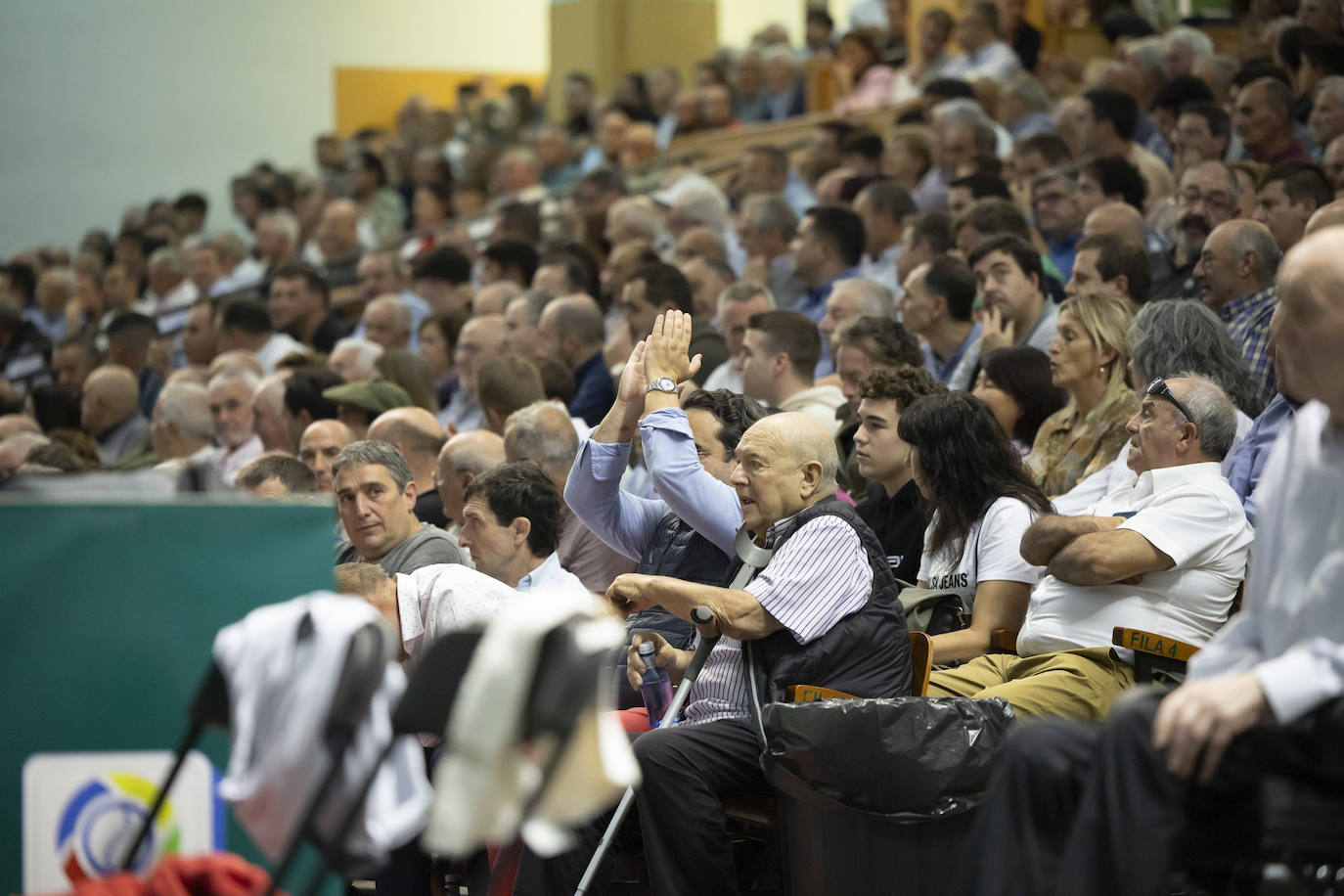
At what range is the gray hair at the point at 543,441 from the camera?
4.45 meters

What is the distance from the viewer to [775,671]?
3.18m

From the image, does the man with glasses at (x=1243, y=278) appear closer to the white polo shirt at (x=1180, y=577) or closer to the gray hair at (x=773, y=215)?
the white polo shirt at (x=1180, y=577)

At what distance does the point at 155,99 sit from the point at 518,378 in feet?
38.5

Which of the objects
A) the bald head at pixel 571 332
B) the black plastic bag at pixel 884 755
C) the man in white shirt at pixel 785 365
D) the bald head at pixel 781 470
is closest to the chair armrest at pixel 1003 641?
the bald head at pixel 781 470

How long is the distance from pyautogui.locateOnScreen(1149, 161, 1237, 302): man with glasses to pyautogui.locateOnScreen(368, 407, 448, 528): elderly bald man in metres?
2.38

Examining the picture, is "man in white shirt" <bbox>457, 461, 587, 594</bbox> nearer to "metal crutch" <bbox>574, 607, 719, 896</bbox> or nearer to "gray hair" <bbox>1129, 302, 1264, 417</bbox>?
"metal crutch" <bbox>574, 607, 719, 896</bbox>

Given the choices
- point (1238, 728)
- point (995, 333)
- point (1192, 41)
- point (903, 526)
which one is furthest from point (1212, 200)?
point (1238, 728)

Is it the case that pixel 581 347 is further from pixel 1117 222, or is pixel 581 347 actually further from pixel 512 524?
pixel 512 524

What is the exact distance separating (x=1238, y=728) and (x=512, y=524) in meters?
2.11

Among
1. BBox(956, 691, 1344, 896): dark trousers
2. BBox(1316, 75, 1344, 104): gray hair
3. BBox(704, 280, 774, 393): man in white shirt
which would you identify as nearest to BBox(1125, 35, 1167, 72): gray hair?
BBox(1316, 75, 1344, 104): gray hair

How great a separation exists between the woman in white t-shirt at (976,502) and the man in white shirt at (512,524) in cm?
88

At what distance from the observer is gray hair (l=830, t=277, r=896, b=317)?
5457 millimetres

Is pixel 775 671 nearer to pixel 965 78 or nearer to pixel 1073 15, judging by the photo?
→ pixel 965 78

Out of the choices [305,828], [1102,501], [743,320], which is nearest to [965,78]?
[743,320]
